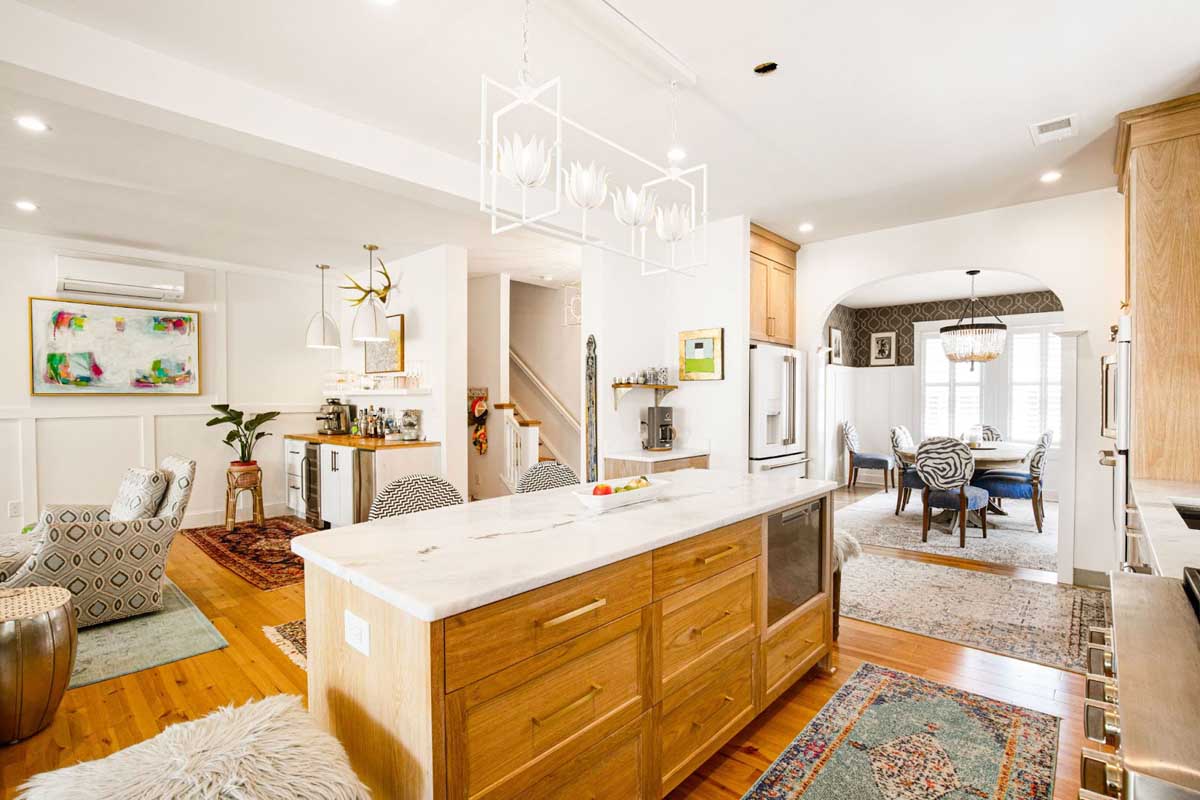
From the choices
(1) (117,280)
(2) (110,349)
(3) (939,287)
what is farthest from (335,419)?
(3) (939,287)

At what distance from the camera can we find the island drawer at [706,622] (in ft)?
5.85

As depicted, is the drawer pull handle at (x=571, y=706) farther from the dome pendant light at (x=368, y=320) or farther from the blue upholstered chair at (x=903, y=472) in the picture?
the blue upholstered chair at (x=903, y=472)

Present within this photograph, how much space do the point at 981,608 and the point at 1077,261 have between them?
2494mm

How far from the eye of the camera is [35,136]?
3012 millimetres

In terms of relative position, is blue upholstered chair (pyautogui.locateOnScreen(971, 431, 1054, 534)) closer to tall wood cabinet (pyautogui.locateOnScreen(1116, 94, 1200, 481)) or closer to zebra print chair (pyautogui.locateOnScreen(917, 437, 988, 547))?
zebra print chair (pyautogui.locateOnScreen(917, 437, 988, 547))

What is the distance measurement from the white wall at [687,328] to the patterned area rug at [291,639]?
2393 millimetres

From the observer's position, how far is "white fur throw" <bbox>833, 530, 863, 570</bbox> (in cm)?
288

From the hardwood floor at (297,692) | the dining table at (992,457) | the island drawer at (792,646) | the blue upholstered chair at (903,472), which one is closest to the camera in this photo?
the hardwood floor at (297,692)

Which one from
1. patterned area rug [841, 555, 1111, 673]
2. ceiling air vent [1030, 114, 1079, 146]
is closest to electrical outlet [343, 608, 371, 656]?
patterned area rug [841, 555, 1111, 673]

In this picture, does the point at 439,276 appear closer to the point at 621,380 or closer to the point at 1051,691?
the point at 621,380

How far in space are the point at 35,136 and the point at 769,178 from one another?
412 cm

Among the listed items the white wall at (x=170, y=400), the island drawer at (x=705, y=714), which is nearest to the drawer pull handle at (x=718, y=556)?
the island drawer at (x=705, y=714)

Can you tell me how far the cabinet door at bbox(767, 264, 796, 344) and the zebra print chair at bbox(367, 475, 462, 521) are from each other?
3.50 m

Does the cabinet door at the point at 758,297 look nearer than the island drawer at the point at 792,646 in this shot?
No
